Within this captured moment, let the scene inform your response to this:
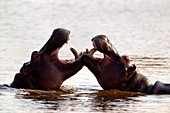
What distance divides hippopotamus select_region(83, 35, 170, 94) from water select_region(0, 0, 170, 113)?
0.64ft

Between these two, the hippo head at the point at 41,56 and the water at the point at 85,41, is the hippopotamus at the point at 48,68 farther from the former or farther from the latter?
the water at the point at 85,41

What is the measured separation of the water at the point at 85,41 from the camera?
10.9 metres

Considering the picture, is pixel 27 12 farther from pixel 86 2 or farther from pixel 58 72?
pixel 58 72

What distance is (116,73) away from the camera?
11805 millimetres

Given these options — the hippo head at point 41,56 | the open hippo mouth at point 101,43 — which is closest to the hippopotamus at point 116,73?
the open hippo mouth at point 101,43

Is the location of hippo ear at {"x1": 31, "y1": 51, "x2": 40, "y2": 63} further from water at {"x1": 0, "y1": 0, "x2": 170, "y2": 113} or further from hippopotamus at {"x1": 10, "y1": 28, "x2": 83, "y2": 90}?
water at {"x1": 0, "y1": 0, "x2": 170, "y2": 113}

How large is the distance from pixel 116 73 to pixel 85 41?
6816 millimetres

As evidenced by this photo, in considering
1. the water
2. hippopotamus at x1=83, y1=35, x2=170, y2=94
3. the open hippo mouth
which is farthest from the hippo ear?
the open hippo mouth

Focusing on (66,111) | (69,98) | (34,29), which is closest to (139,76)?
(69,98)

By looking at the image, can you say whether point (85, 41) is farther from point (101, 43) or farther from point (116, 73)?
point (101, 43)

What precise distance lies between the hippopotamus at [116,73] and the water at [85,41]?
19 centimetres

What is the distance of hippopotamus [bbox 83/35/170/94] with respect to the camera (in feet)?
38.6

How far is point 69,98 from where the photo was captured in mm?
11406

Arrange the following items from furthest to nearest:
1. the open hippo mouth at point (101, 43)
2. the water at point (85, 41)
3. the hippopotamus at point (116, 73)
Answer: the hippopotamus at point (116, 73), the open hippo mouth at point (101, 43), the water at point (85, 41)
